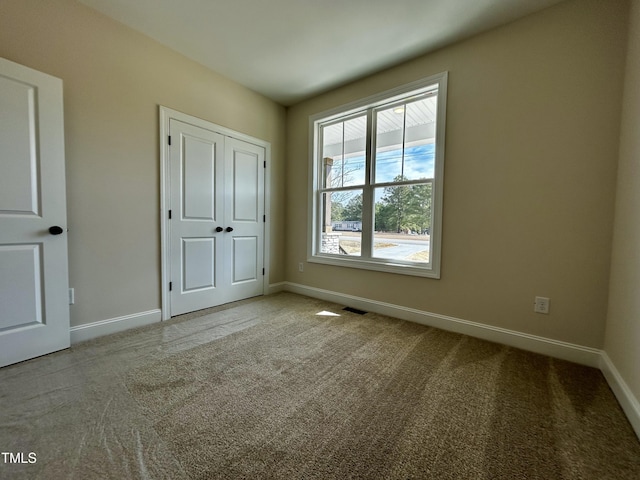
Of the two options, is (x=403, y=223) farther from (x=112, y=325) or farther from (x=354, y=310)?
(x=112, y=325)

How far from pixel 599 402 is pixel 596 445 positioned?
0.44 m

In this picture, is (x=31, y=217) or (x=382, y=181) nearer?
(x=31, y=217)

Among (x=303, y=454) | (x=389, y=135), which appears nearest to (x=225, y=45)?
(x=389, y=135)

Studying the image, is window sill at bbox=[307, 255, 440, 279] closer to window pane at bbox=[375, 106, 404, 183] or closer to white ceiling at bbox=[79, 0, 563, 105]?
window pane at bbox=[375, 106, 404, 183]

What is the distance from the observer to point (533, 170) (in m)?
2.06

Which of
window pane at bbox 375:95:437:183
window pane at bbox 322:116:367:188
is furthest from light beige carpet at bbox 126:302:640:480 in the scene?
window pane at bbox 322:116:367:188

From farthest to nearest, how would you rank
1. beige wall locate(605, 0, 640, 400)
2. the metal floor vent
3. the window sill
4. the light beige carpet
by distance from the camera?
the metal floor vent → the window sill → beige wall locate(605, 0, 640, 400) → the light beige carpet

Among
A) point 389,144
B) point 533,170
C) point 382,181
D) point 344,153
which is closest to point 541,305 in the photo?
point 533,170

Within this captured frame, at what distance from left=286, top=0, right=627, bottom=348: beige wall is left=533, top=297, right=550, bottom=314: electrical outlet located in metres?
0.04

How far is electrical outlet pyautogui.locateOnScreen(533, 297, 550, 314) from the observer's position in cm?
204

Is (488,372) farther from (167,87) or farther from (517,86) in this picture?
(167,87)

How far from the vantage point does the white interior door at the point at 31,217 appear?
1.74m

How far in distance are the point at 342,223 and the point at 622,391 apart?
2.60 m

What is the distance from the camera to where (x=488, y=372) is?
1.78 meters
